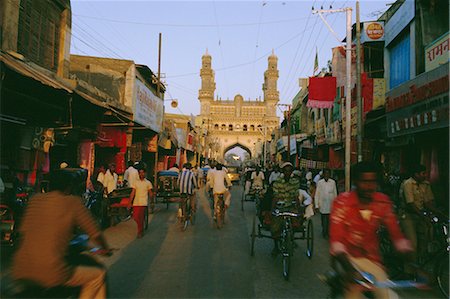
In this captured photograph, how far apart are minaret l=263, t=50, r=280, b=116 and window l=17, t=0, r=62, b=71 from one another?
79.5 meters

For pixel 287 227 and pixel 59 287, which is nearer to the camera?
pixel 59 287

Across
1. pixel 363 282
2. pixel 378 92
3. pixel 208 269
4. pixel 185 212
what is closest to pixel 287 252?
pixel 208 269

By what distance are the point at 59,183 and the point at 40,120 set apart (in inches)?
315

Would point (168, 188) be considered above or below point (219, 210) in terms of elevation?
above

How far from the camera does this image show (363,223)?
320 cm

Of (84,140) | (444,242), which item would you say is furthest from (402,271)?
(84,140)

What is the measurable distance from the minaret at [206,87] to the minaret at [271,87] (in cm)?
1300

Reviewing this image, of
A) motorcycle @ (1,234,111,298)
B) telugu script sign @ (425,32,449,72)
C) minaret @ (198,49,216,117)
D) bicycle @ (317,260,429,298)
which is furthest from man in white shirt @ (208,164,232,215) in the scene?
minaret @ (198,49,216,117)

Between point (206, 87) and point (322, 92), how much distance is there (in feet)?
246

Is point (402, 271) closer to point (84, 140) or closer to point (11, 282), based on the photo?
point (11, 282)

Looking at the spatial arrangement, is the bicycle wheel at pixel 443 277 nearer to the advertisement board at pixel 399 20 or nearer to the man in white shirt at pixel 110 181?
the man in white shirt at pixel 110 181

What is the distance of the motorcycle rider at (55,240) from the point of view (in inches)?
112

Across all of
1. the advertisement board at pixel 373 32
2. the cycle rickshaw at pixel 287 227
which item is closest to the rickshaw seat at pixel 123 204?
the cycle rickshaw at pixel 287 227

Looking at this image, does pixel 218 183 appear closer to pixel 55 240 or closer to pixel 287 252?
pixel 287 252
